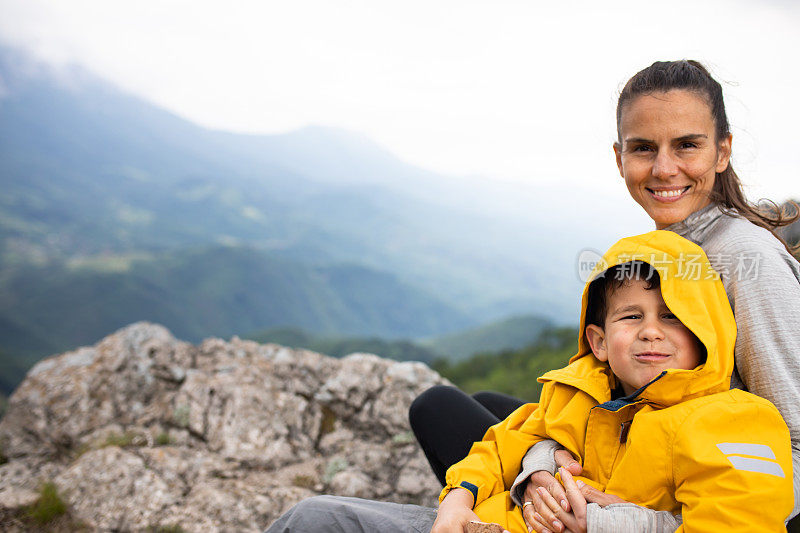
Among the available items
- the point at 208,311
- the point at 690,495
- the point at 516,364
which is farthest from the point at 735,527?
the point at 208,311

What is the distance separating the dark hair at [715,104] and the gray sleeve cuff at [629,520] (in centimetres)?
113

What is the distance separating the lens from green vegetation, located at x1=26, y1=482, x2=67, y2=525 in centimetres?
313

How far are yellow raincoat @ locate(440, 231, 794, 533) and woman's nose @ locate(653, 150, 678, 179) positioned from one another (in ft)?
0.91

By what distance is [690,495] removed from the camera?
1.38m

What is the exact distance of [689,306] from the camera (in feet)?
5.16

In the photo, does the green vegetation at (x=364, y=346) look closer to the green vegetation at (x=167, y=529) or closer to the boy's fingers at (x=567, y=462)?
the green vegetation at (x=167, y=529)

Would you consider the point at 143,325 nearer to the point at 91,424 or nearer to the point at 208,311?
the point at 91,424

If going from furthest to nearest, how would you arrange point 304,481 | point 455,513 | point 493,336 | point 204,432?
1. point 493,336
2. point 204,432
3. point 304,481
4. point 455,513

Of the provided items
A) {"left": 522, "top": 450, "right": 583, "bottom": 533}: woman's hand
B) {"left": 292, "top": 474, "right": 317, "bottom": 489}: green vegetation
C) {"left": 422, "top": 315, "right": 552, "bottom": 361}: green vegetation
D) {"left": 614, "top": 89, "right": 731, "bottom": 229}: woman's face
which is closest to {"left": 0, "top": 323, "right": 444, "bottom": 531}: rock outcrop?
{"left": 292, "top": 474, "right": 317, "bottom": 489}: green vegetation

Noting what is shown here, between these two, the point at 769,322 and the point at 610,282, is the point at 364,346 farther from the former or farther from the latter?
the point at 769,322

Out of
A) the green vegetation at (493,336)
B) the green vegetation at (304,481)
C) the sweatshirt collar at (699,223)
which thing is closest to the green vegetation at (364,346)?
the green vegetation at (493,336)

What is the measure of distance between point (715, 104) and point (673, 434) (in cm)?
130

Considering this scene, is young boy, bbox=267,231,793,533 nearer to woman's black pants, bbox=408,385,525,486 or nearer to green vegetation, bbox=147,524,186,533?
woman's black pants, bbox=408,385,525,486

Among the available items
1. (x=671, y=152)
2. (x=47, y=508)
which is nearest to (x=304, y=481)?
(x=47, y=508)
